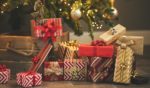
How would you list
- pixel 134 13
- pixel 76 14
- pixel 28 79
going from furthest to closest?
1. pixel 134 13
2. pixel 76 14
3. pixel 28 79

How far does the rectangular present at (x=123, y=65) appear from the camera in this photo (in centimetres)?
272

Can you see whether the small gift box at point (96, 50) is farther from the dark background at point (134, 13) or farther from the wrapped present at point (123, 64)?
Answer: the dark background at point (134, 13)

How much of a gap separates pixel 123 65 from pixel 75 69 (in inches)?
15.8

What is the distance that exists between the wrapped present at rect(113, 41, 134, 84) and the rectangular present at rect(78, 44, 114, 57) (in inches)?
2.8

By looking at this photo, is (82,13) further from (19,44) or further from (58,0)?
(19,44)

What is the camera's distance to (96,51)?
278cm

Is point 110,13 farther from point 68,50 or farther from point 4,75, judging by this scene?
point 4,75

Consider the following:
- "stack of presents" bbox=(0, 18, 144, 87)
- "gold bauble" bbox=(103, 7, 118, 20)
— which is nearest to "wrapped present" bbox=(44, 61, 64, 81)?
Answer: "stack of presents" bbox=(0, 18, 144, 87)

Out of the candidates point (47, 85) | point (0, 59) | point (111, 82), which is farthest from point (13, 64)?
point (111, 82)

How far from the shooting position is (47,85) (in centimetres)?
273

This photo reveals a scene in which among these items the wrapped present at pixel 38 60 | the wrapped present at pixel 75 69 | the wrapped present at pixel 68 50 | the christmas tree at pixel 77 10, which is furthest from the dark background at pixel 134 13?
the wrapped present at pixel 38 60

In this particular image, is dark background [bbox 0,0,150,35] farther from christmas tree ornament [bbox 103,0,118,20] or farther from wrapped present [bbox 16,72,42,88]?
wrapped present [bbox 16,72,42,88]

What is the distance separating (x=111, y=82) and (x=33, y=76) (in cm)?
64

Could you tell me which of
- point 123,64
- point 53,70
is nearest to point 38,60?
point 53,70
